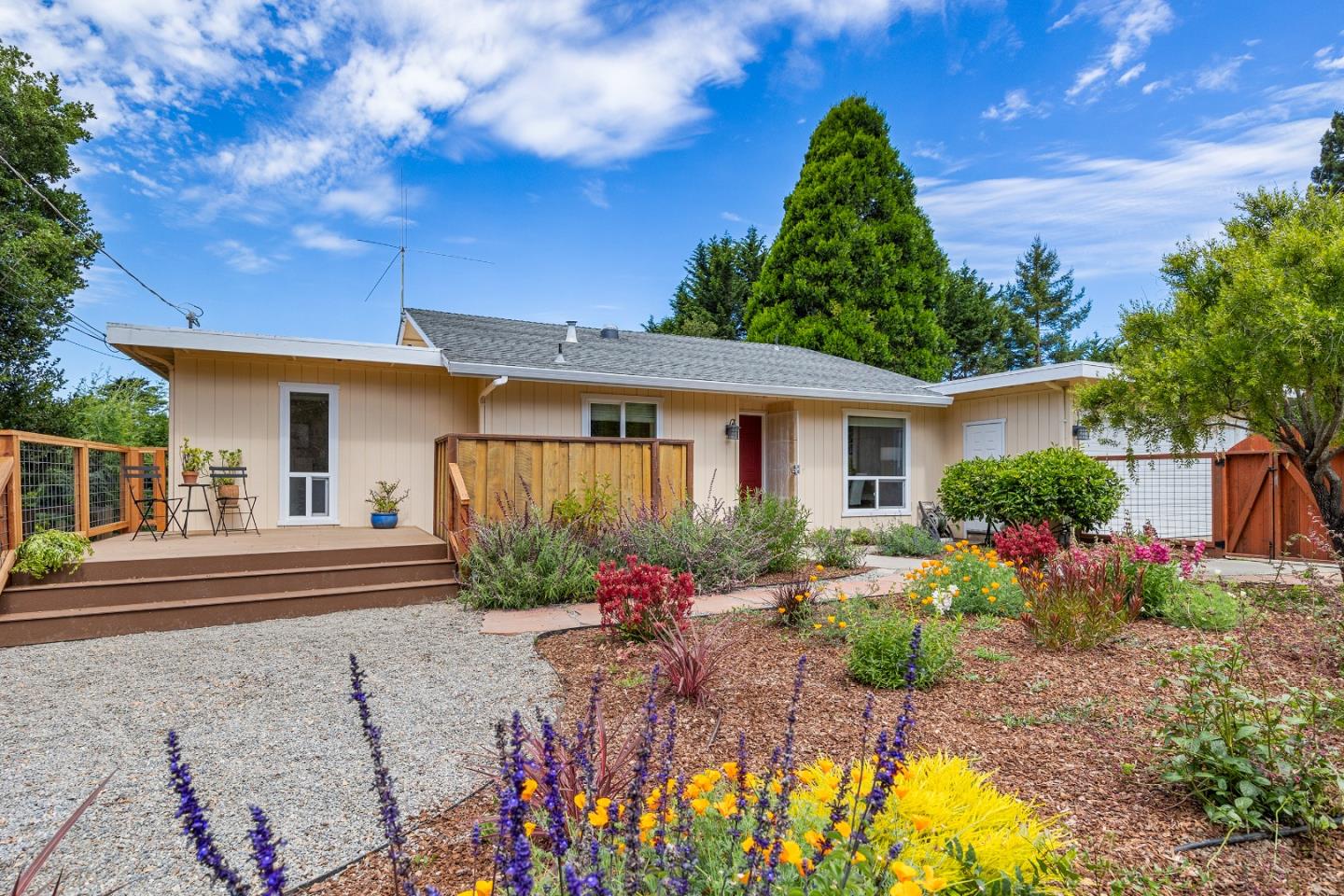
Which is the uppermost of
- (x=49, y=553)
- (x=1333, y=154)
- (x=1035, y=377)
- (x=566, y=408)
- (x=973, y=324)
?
(x=1333, y=154)

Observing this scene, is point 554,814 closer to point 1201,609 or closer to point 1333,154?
point 1201,609

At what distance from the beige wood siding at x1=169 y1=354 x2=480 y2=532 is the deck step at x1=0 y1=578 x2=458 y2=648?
2670mm

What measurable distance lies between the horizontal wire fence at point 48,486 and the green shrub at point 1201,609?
9.03 metres

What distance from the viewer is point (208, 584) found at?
572cm

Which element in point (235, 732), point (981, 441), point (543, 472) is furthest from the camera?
point (981, 441)

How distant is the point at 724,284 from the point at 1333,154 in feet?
63.8

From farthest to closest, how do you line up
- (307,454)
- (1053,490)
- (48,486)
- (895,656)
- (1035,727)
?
(1053,490)
(307,454)
(48,486)
(895,656)
(1035,727)

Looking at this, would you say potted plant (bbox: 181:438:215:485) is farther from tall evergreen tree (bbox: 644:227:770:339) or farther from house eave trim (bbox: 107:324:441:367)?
tall evergreen tree (bbox: 644:227:770:339)

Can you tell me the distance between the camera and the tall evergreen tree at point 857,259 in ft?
65.1

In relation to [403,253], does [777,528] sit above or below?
below

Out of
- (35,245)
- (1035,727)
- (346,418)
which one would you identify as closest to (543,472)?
(346,418)

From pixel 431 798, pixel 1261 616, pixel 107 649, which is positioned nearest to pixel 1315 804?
pixel 431 798

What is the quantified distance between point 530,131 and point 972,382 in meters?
9.15

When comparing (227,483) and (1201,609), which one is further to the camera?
(227,483)
